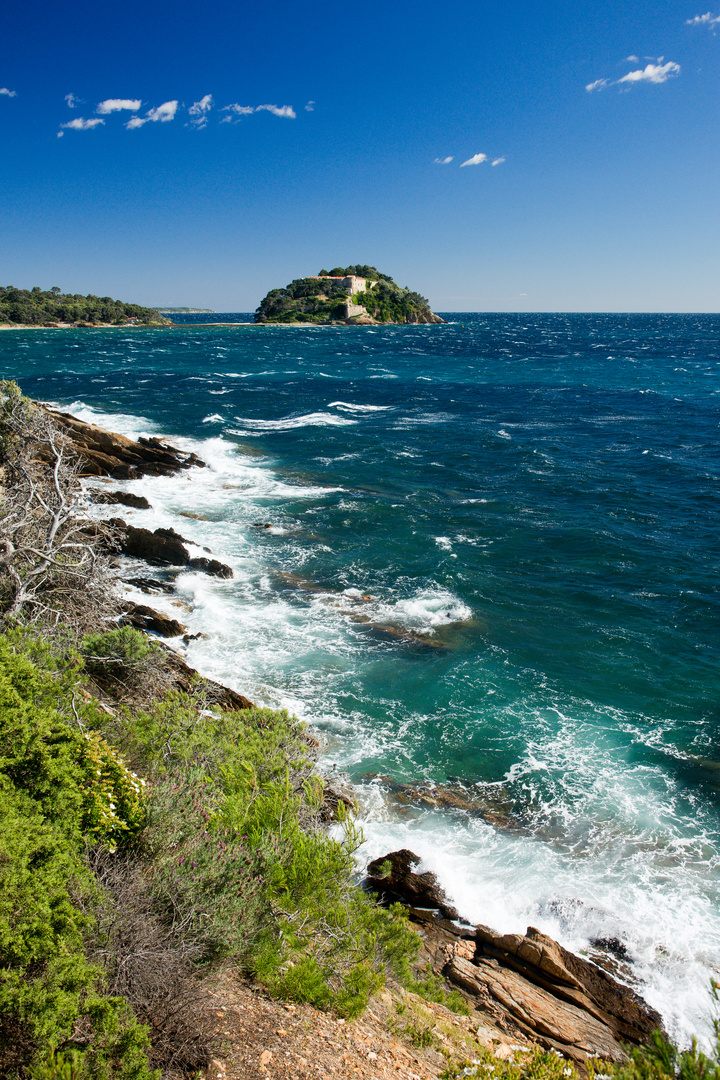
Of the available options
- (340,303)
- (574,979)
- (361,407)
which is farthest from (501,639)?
(340,303)

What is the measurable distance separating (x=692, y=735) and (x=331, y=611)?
9.78 metres

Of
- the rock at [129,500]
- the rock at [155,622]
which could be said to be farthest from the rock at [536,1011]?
the rock at [129,500]

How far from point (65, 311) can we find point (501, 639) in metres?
181

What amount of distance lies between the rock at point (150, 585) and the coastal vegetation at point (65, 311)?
166 m

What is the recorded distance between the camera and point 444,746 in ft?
42.9

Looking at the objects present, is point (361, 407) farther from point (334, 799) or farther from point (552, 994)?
point (552, 994)

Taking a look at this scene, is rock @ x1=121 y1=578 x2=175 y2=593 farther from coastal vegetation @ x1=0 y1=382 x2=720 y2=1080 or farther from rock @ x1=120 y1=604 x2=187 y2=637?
coastal vegetation @ x1=0 y1=382 x2=720 y2=1080

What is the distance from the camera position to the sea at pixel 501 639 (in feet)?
33.0

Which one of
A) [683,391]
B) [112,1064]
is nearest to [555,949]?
[112,1064]

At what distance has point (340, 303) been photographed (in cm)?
17588

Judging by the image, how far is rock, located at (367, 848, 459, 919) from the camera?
9.03m

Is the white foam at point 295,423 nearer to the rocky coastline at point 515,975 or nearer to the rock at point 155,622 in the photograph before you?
the rock at point 155,622

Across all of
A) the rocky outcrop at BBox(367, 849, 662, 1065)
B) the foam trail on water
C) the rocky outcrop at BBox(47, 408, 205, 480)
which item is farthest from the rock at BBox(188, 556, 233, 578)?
the rocky outcrop at BBox(367, 849, 662, 1065)

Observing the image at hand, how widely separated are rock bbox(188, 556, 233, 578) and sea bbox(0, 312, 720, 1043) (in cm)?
43
